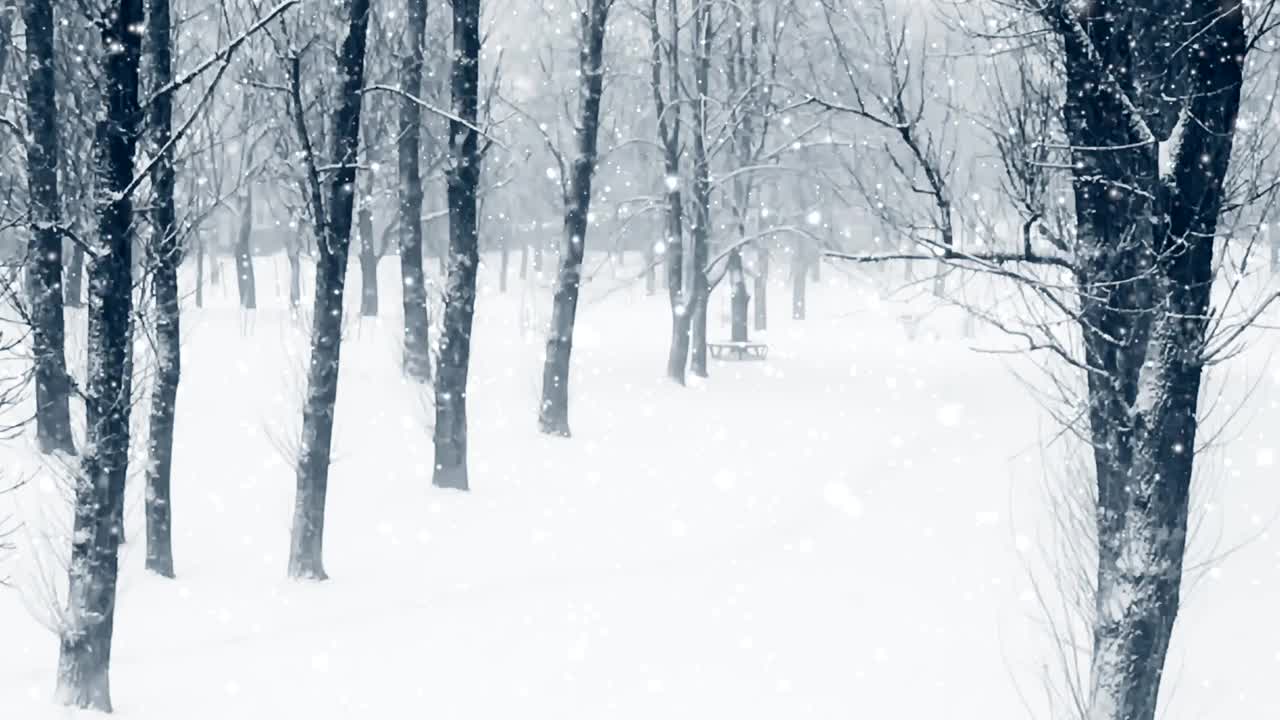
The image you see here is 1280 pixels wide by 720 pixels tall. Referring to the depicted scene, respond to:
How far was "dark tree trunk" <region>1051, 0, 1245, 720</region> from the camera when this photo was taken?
20.3 feet

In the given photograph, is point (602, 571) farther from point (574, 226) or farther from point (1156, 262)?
point (1156, 262)

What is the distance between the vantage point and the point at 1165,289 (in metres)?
6.25

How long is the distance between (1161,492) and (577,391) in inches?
722

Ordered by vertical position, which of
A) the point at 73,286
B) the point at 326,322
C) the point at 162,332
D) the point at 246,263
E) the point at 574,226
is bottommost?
the point at 162,332

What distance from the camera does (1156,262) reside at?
20.0ft

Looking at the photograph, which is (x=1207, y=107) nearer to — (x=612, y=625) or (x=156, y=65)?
(x=612, y=625)

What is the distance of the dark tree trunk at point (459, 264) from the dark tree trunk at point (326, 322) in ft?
11.3

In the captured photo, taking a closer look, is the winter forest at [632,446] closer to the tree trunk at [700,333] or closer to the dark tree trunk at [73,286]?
the tree trunk at [700,333]

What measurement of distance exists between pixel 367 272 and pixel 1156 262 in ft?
89.2

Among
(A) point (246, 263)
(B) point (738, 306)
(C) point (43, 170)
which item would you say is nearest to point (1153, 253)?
(C) point (43, 170)

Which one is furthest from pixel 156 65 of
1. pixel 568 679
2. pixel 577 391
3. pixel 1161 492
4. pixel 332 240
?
pixel 577 391

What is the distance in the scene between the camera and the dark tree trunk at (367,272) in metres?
29.4

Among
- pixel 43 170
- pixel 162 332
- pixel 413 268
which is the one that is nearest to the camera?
pixel 162 332

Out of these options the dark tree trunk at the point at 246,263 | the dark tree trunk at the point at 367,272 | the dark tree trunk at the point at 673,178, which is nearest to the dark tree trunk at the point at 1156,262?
the dark tree trunk at the point at 673,178
